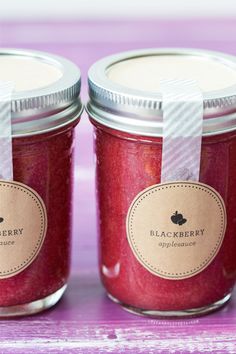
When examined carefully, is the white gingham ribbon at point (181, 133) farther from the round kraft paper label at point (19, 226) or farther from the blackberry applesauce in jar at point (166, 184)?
the round kraft paper label at point (19, 226)

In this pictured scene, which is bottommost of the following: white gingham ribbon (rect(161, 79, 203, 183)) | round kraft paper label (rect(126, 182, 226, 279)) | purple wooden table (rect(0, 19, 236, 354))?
purple wooden table (rect(0, 19, 236, 354))

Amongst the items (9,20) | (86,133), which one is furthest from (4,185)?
(9,20)

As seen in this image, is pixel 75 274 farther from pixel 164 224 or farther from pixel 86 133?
pixel 86 133

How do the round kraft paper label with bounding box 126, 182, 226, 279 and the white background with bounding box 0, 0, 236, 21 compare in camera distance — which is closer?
the round kraft paper label with bounding box 126, 182, 226, 279

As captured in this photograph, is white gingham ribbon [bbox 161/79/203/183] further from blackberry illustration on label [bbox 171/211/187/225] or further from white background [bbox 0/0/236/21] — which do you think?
white background [bbox 0/0/236/21]

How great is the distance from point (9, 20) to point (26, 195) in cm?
89

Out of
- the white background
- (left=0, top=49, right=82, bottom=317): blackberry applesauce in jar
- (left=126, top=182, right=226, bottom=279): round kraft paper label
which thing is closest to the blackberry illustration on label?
(left=126, top=182, right=226, bottom=279): round kraft paper label

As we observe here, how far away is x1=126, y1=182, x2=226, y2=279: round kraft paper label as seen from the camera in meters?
0.84

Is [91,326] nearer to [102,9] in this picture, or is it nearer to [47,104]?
[47,104]

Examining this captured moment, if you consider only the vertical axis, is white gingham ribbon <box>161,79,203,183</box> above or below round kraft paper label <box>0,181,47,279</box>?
above

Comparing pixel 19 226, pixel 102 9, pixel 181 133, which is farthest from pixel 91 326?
pixel 102 9

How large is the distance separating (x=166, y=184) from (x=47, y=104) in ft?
0.51

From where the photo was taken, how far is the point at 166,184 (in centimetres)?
84

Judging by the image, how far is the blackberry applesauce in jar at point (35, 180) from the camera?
82 cm
